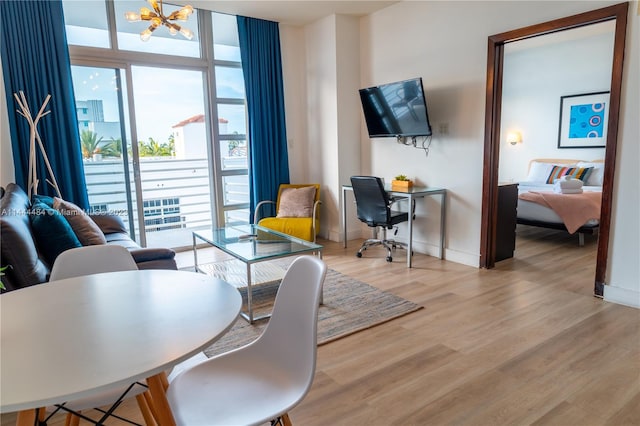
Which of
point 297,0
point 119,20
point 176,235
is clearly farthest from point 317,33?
point 176,235

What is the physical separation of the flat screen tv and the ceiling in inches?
37.4

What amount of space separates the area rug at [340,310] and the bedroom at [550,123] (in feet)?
8.63

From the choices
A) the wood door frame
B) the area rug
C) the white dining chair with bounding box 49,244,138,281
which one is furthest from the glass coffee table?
the wood door frame

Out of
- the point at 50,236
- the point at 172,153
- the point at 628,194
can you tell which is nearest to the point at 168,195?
the point at 172,153

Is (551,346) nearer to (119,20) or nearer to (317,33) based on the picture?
(317,33)

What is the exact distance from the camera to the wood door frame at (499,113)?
285cm

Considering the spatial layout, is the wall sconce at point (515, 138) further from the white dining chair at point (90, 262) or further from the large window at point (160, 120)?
the white dining chair at point (90, 262)

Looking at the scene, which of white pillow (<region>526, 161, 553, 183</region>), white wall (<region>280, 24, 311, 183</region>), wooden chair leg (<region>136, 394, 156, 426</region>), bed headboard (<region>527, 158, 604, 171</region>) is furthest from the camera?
white pillow (<region>526, 161, 553, 183</region>)

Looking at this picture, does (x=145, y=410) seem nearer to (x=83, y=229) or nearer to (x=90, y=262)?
(x=90, y=262)

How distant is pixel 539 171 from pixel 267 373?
21.0 ft

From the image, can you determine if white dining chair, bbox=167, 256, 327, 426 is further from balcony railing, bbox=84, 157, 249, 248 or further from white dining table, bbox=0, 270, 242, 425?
balcony railing, bbox=84, 157, 249, 248

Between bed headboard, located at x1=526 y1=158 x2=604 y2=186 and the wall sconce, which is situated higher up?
the wall sconce

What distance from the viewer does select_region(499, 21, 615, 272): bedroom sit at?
496cm

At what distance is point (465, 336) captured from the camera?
2.58 metres
